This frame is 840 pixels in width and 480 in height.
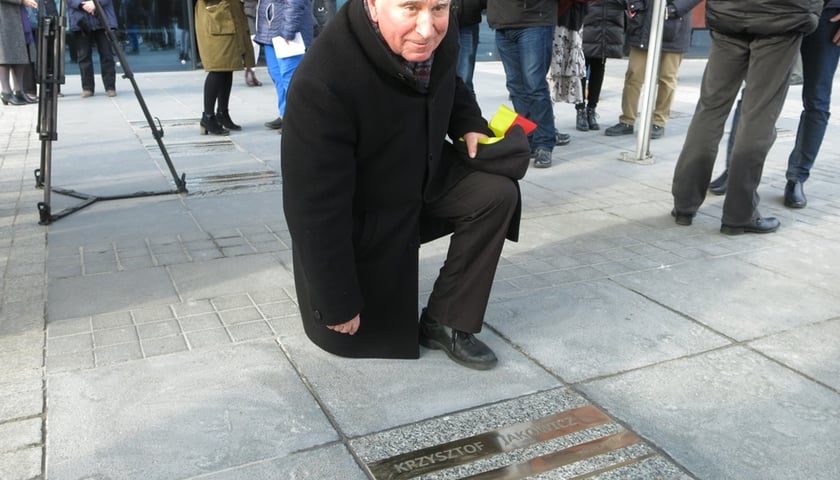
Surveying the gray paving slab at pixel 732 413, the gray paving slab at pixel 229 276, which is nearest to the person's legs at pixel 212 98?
the gray paving slab at pixel 229 276

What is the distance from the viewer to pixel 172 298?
136 inches

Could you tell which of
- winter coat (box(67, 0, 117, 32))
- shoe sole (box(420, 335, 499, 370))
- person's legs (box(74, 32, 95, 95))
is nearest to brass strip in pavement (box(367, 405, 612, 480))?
shoe sole (box(420, 335, 499, 370))

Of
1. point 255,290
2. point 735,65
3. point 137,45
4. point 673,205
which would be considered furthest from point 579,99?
point 137,45

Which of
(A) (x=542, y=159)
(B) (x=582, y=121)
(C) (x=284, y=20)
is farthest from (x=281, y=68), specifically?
(B) (x=582, y=121)

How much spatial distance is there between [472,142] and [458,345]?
2.53 ft

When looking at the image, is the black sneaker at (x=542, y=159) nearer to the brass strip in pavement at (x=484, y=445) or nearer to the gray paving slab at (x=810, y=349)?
the gray paving slab at (x=810, y=349)

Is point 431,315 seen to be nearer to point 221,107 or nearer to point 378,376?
point 378,376

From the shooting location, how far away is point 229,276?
3.75m

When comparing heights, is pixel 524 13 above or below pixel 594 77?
above

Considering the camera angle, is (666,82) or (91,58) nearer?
(666,82)

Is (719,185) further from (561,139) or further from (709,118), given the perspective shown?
(561,139)

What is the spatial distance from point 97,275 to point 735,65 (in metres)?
3.66

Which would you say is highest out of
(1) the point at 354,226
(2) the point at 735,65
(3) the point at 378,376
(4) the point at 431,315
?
(2) the point at 735,65

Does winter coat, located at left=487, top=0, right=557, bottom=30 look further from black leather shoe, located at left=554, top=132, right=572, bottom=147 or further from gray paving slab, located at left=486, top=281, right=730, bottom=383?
gray paving slab, located at left=486, top=281, right=730, bottom=383
